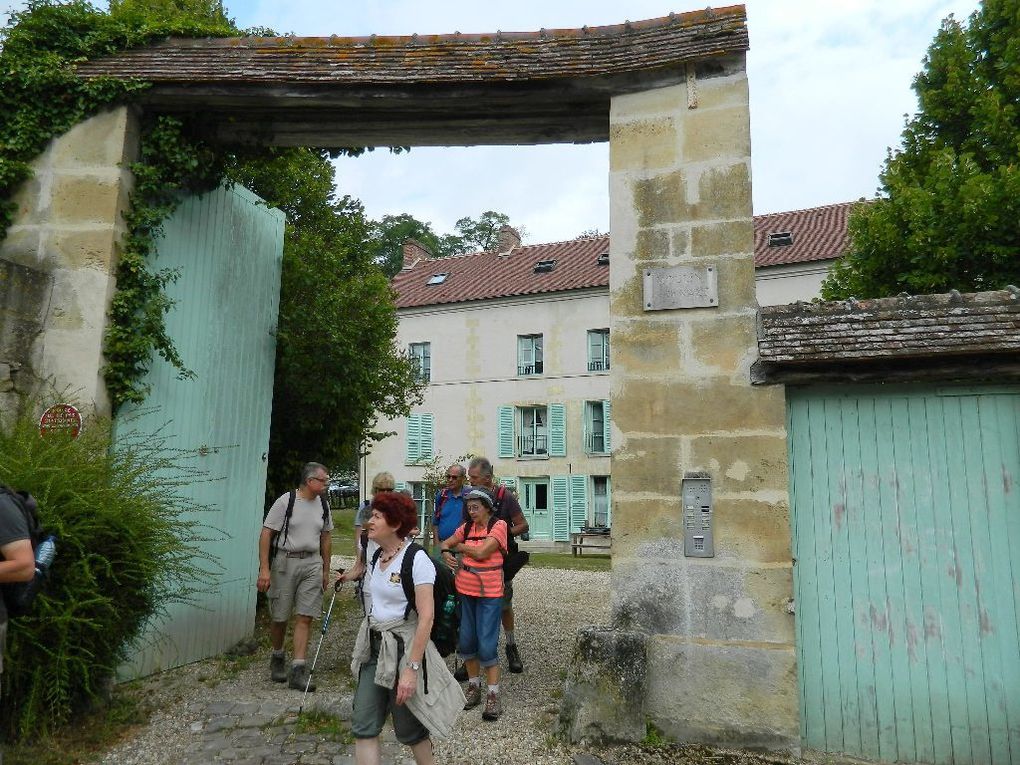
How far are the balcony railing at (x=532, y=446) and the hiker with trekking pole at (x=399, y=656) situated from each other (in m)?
19.6

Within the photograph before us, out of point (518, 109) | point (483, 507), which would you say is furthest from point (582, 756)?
point (518, 109)

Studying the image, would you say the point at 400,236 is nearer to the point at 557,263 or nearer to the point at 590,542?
the point at 557,263

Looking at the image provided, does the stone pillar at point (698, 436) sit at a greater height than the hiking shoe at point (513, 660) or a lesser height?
greater

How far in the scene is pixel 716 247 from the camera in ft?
17.7

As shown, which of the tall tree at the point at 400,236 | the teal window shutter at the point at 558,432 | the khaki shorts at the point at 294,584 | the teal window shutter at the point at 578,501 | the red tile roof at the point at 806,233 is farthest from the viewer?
the tall tree at the point at 400,236

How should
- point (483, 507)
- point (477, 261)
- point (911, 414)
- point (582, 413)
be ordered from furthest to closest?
point (477, 261) < point (582, 413) < point (483, 507) < point (911, 414)

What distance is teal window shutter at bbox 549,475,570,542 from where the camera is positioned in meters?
22.6

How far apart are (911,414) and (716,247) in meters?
1.71

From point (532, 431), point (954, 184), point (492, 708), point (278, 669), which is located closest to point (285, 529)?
point (278, 669)

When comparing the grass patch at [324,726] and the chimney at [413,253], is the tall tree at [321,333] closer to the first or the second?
the grass patch at [324,726]

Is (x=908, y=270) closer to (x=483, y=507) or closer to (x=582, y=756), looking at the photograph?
(x=483, y=507)

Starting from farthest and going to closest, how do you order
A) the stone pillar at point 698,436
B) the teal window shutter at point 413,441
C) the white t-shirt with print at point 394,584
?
the teal window shutter at point 413,441
the stone pillar at point 698,436
the white t-shirt with print at point 394,584

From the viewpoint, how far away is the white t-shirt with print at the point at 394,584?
11.9 feet

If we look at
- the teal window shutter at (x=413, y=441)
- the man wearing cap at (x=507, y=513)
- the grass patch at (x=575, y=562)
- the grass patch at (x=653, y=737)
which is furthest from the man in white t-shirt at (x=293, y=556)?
the teal window shutter at (x=413, y=441)
